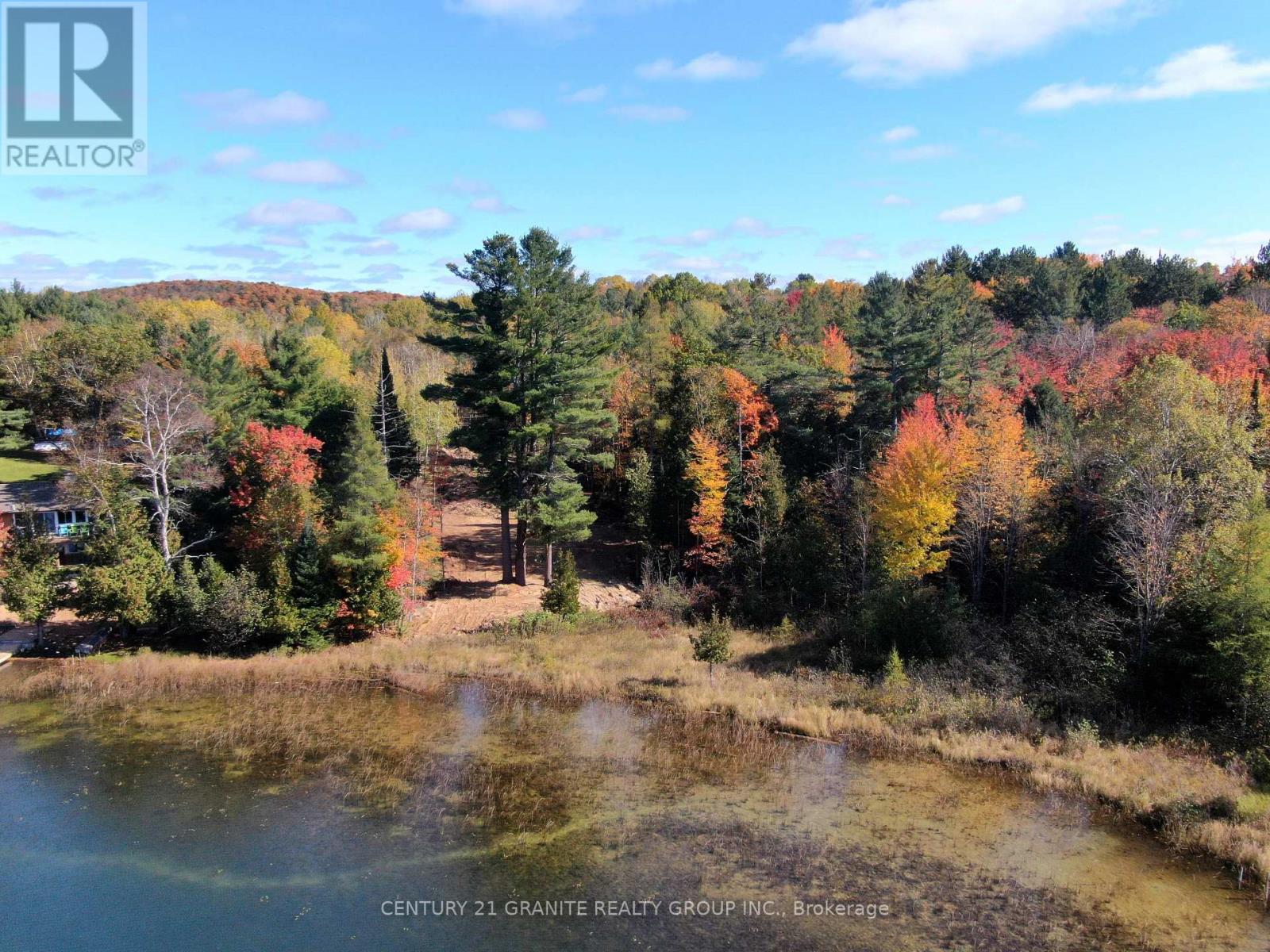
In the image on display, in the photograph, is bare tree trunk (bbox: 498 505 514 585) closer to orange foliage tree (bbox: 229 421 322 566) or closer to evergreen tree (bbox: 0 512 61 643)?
orange foliage tree (bbox: 229 421 322 566)

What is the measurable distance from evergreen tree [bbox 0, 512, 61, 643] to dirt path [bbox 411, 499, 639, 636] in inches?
540

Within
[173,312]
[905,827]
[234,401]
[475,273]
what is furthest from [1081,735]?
[173,312]

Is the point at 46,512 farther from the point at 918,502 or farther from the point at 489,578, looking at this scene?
the point at 918,502

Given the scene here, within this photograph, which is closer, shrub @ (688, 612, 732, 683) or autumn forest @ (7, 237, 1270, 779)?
autumn forest @ (7, 237, 1270, 779)

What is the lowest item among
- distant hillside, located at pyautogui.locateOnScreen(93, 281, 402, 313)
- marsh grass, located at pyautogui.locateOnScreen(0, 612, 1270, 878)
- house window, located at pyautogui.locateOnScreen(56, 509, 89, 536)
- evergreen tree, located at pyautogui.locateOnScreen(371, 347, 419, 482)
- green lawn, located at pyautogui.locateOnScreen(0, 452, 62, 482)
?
marsh grass, located at pyautogui.locateOnScreen(0, 612, 1270, 878)

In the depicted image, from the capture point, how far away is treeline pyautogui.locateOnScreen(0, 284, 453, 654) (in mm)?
31141

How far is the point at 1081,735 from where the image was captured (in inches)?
874

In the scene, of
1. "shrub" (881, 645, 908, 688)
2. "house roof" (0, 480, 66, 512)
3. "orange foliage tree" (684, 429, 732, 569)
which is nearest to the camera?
"shrub" (881, 645, 908, 688)

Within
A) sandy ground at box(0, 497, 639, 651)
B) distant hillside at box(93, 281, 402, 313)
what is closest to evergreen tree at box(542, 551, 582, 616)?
sandy ground at box(0, 497, 639, 651)

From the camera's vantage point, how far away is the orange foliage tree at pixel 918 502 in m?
33.4

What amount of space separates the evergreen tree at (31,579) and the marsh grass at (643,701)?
2781 millimetres

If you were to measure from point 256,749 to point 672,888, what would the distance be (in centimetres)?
1338

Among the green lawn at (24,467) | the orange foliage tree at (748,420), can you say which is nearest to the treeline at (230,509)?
the green lawn at (24,467)

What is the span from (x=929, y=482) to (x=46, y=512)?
47.5 metres
